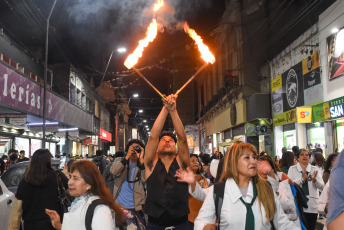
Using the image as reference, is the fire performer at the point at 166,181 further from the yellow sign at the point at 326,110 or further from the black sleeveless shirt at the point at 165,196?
the yellow sign at the point at 326,110

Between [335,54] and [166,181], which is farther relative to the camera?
[335,54]

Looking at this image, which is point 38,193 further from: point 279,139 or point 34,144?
point 34,144

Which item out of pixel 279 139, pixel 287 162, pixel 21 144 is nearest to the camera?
pixel 287 162

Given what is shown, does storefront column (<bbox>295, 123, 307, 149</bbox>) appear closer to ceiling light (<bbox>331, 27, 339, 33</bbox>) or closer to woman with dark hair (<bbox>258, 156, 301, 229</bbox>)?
ceiling light (<bbox>331, 27, 339, 33</bbox>)

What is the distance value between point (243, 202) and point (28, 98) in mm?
12539

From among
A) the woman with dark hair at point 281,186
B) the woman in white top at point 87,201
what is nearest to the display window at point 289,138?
the woman with dark hair at point 281,186

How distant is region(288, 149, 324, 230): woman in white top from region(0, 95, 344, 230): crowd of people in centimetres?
8

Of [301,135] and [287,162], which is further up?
[301,135]

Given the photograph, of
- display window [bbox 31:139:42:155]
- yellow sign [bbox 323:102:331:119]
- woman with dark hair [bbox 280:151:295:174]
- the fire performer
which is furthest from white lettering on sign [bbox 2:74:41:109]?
yellow sign [bbox 323:102:331:119]

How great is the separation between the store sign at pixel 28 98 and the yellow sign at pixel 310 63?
12.3m

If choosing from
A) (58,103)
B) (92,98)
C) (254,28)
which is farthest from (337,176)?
(92,98)

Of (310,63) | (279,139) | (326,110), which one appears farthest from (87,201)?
(279,139)

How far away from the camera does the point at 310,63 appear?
17.5 m

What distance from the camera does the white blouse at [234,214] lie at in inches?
122
